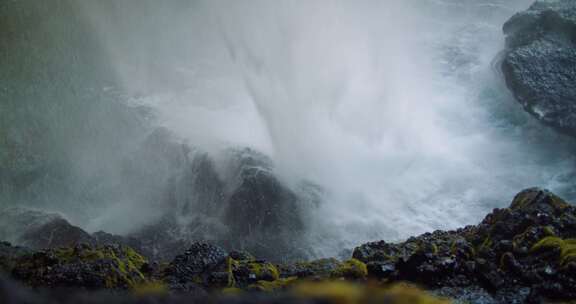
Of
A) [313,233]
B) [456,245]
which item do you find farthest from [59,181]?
[456,245]

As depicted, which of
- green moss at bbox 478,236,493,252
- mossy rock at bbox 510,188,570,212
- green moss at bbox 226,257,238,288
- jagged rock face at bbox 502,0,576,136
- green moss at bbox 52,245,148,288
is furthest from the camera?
jagged rock face at bbox 502,0,576,136

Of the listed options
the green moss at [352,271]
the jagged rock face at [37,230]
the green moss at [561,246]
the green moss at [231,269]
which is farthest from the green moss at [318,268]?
the jagged rock face at [37,230]

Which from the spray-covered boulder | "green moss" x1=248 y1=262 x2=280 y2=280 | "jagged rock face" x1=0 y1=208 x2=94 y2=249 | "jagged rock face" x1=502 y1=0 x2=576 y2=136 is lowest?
the spray-covered boulder

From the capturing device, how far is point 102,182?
3597cm

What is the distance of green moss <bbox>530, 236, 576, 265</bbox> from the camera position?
10.7m

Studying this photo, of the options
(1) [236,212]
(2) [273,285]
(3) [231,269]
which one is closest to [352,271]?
(2) [273,285]

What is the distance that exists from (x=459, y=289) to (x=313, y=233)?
12.4 m

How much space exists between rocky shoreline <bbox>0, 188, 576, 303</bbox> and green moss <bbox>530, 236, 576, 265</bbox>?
25 millimetres

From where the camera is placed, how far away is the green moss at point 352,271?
38.5 ft

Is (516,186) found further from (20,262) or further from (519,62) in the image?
(20,262)

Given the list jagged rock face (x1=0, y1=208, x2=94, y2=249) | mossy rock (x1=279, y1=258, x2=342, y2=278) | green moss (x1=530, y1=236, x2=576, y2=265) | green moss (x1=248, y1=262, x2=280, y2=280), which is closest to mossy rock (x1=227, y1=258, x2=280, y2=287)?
green moss (x1=248, y1=262, x2=280, y2=280)

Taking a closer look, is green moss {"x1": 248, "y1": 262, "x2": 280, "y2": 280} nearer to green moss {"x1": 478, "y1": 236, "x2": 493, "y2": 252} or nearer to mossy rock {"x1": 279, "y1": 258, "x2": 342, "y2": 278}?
mossy rock {"x1": 279, "y1": 258, "x2": 342, "y2": 278}

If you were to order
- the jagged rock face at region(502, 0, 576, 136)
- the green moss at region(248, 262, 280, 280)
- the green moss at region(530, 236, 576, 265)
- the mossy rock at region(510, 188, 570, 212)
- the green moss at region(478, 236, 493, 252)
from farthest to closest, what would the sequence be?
the jagged rock face at region(502, 0, 576, 136) < the mossy rock at region(510, 188, 570, 212) < the green moss at region(478, 236, 493, 252) < the green moss at region(248, 262, 280, 280) < the green moss at region(530, 236, 576, 265)

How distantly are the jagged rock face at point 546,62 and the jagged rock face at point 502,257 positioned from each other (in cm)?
1568
